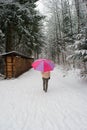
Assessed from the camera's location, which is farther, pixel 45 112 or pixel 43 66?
pixel 43 66

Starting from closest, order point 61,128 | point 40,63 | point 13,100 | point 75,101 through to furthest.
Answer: point 61,128 < point 75,101 < point 13,100 < point 40,63

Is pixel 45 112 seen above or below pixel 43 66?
below

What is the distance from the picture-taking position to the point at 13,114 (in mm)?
6184

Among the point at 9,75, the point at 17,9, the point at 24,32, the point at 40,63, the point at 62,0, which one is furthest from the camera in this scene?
the point at 62,0

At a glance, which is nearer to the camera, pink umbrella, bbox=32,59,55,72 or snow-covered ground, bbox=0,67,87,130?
snow-covered ground, bbox=0,67,87,130

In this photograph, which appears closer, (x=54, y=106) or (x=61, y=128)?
(x=61, y=128)

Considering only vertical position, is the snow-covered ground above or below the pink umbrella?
below

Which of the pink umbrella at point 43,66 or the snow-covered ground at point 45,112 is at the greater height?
the pink umbrella at point 43,66

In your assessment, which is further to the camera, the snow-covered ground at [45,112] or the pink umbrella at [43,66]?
the pink umbrella at [43,66]

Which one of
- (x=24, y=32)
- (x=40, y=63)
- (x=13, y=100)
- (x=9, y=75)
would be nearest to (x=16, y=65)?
(x=9, y=75)

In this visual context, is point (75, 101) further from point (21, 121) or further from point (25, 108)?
point (21, 121)

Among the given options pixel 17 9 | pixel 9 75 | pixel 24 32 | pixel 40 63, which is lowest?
pixel 9 75

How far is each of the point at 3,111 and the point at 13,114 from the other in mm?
557

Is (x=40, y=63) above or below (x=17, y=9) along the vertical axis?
below
